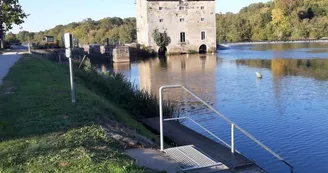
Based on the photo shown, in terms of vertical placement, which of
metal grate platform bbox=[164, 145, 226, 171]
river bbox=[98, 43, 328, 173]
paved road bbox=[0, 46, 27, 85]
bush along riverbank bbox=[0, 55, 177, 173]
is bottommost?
river bbox=[98, 43, 328, 173]

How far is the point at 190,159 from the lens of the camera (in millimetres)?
7430

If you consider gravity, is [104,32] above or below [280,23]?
below

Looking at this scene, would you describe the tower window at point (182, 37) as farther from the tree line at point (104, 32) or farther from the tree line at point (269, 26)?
the tree line at point (269, 26)

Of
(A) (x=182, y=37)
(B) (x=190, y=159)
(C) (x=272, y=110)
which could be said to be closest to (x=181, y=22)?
(A) (x=182, y=37)

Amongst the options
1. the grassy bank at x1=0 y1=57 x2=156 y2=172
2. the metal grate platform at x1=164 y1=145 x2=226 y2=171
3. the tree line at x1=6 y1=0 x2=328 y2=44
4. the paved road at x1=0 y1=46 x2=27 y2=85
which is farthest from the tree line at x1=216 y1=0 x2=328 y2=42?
the metal grate platform at x1=164 y1=145 x2=226 y2=171

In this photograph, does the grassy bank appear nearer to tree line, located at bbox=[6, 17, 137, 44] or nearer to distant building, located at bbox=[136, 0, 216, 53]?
distant building, located at bbox=[136, 0, 216, 53]

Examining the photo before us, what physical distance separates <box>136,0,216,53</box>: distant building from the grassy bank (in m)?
51.6

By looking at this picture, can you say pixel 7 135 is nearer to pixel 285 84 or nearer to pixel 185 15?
pixel 285 84

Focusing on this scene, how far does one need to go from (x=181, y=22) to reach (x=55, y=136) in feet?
194

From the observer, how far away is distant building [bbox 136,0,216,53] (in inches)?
2512

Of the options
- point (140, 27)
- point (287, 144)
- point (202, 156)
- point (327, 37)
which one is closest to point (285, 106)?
point (287, 144)

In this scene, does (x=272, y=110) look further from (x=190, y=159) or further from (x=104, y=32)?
(x=104, y=32)

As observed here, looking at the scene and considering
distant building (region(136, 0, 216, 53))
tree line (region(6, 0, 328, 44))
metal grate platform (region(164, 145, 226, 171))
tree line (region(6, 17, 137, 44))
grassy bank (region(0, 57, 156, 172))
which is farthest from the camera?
tree line (region(6, 0, 328, 44))

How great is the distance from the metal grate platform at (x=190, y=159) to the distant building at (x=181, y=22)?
185 ft
